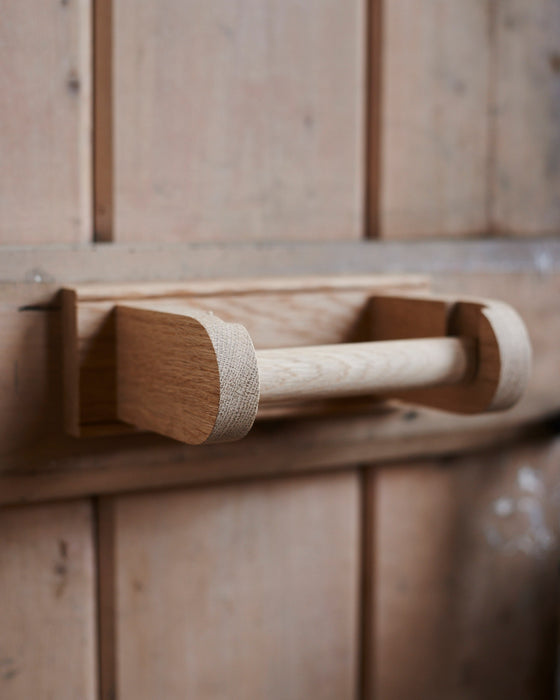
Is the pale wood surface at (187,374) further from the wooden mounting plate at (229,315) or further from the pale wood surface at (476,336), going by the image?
the pale wood surface at (476,336)

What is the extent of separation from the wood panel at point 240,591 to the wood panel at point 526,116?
221mm

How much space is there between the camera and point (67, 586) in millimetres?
476

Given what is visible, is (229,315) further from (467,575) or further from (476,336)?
(467,575)

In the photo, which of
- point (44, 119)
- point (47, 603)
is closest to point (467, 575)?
point (47, 603)

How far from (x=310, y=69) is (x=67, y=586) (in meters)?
0.33

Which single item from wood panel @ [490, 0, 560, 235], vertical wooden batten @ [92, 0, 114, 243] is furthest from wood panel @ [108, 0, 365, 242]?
wood panel @ [490, 0, 560, 235]

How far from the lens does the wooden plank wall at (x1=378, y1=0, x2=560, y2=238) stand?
56cm

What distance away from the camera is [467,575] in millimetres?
608

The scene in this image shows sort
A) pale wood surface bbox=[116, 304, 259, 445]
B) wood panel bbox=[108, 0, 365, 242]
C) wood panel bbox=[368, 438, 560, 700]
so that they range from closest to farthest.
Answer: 1. pale wood surface bbox=[116, 304, 259, 445]
2. wood panel bbox=[108, 0, 365, 242]
3. wood panel bbox=[368, 438, 560, 700]

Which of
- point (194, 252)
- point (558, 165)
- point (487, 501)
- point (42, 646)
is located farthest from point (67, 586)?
point (558, 165)

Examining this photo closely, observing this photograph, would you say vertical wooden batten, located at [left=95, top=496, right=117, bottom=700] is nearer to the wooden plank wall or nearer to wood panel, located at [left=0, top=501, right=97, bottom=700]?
wood panel, located at [left=0, top=501, right=97, bottom=700]

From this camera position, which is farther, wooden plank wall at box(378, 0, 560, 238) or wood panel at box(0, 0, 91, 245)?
wooden plank wall at box(378, 0, 560, 238)

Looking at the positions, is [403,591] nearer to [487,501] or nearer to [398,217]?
[487,501]

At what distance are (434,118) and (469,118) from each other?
0.09 feet
